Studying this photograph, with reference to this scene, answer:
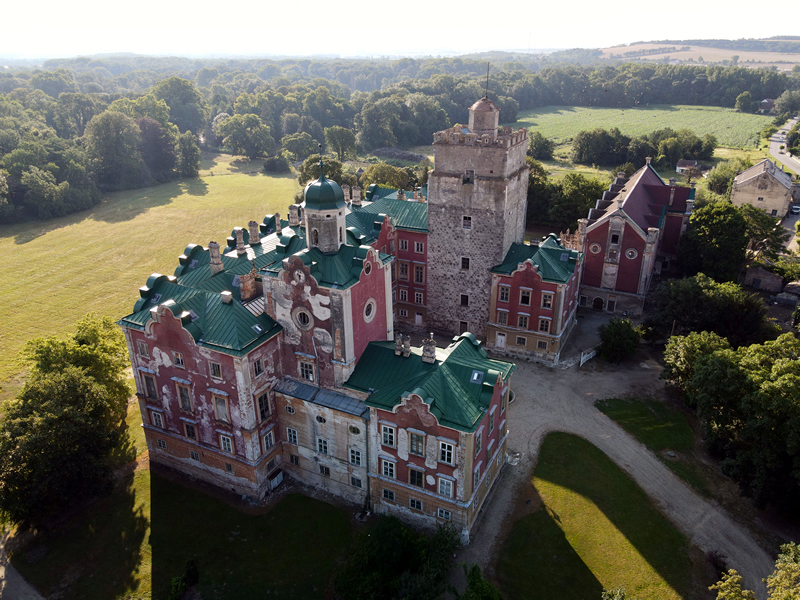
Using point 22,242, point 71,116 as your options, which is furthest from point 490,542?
point 71,116

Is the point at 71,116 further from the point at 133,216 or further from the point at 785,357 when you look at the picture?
the point at 785,357

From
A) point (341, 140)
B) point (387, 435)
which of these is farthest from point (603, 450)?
point (341, 140)

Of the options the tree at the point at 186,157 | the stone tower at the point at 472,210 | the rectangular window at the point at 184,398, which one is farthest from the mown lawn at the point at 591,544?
the tree at the point at 186,157

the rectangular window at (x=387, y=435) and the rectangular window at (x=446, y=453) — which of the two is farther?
the rectangular window at (x=387, y=435)

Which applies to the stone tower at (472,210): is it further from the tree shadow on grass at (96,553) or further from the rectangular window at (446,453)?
the tree shadow on grass at (96,553)

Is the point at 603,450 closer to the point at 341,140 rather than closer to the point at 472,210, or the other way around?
the point at 472,210

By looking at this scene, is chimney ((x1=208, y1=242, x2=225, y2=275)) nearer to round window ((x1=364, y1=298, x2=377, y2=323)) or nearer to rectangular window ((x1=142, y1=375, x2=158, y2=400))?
rectangular window ((x1=142, y1=375, x2=158, y2=400))
